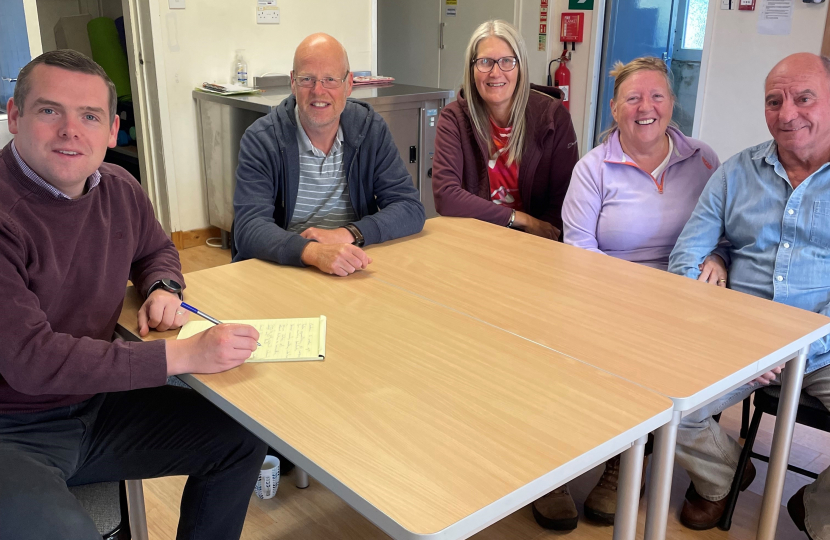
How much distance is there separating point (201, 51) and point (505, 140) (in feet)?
7.66

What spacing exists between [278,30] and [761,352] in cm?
381

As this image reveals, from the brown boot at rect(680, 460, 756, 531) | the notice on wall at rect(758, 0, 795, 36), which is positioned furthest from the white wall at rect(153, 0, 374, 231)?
the brown boot at rect(680, 460, 756, 531)

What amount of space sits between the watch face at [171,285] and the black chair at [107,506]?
412mm

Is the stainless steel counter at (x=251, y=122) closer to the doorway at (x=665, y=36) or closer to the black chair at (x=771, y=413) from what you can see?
the doorway at (x=665, y=36)

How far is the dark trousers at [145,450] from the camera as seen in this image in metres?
1.31

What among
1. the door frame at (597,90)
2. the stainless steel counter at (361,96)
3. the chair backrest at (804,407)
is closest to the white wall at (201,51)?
the stainless steel counter at (361,96)

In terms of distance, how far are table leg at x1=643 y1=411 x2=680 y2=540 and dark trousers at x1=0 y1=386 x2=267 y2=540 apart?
769mm

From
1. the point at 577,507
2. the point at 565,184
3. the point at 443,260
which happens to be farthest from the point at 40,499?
the point at 565,184

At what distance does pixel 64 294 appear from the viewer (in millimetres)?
1437

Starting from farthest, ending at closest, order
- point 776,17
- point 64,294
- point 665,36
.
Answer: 1. point 665,36
2. point 776,17
3. point 64,294

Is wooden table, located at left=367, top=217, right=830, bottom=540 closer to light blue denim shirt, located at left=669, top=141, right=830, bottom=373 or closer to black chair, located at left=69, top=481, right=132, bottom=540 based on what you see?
light blue denim shirt, located at left=669, top=141, right=830, bottom=373

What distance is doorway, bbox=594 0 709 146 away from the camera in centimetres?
512

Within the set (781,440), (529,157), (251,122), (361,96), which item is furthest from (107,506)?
(361,96)

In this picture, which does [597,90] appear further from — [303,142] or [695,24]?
[303,142]
